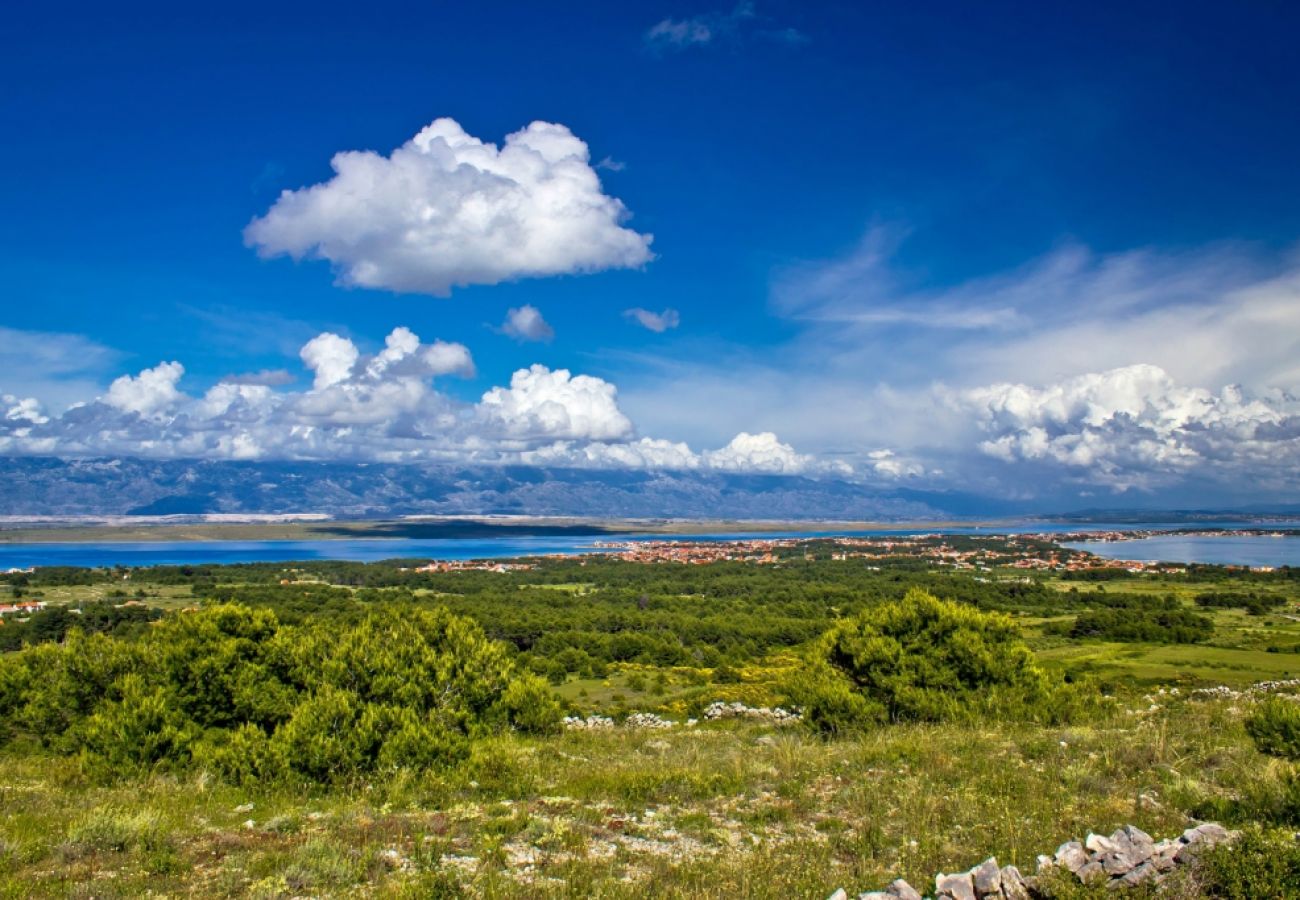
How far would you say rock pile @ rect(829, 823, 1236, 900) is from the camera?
21.2ft

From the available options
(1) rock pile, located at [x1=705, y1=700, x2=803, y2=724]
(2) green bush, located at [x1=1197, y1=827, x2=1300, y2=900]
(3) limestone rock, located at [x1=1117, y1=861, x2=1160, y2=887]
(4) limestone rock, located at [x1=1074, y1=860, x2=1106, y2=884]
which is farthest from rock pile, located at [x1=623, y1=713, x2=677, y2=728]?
(2) green bush, located at [x1=1197, y1=827, x2=1300, y2=900]

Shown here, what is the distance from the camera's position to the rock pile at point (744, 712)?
96.2 ft

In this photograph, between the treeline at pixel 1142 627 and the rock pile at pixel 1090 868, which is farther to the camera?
the treeline at pixel 1142 627

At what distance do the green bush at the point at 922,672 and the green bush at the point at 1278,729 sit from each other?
6766mm

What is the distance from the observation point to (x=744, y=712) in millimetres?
31172

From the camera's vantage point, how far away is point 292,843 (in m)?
9.20

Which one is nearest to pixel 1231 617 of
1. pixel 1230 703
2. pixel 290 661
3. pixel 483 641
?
pixel 1230 703

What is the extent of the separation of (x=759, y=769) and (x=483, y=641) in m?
10.4

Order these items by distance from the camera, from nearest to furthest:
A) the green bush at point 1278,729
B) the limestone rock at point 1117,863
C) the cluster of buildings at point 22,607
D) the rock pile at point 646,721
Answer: the limestone rock at point 1117,863 → the green bush at point 1278,729 → the rock pile at point 646,721 → the cluster of buildings at point 22,607

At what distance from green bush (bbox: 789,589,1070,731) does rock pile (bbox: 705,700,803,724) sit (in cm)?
756

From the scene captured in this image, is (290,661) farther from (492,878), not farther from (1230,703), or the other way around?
(1230,703)

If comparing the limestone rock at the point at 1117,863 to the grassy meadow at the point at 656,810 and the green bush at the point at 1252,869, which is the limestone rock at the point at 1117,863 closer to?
the grassy meadow at the point at 656,810

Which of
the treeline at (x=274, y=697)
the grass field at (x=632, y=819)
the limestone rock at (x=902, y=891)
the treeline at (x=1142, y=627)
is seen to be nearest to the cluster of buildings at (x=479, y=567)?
the treeline at (x=1142, y=627)

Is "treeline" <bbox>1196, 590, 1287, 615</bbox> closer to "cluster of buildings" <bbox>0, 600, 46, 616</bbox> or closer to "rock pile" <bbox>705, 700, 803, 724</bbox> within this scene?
"rock pile" <bbox>705, 700, 803, 724</bbox>
